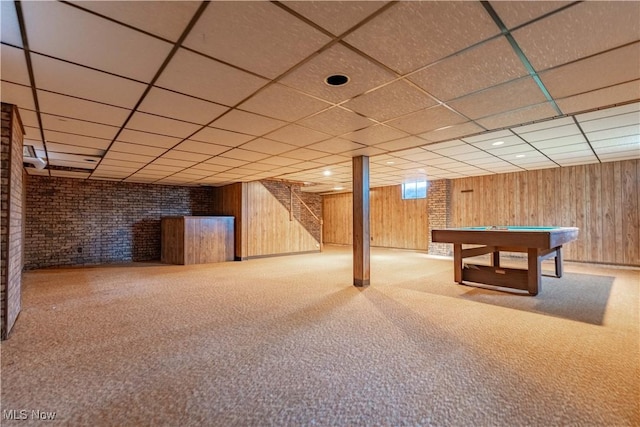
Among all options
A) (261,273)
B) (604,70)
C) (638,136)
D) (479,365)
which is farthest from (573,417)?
(261,273)

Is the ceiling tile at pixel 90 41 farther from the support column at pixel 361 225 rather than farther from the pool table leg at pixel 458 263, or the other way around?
the pool table leg at pixel 458 263

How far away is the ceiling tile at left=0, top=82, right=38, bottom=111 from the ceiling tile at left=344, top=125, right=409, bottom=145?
3.10 metres

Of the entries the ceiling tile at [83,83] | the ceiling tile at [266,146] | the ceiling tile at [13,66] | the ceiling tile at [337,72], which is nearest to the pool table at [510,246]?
the ceiling tile at [266,146]

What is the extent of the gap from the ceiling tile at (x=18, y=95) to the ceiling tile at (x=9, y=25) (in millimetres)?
719

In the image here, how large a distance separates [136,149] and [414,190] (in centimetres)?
801

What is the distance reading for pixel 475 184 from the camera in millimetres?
8188

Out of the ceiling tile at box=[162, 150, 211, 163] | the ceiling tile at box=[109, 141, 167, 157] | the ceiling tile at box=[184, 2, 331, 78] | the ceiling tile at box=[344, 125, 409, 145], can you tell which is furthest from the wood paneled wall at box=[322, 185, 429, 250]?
the ceiling tile at box=[184, 2, 331, 78]

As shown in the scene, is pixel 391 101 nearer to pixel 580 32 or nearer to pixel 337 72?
pixel 337 72

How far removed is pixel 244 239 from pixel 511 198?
708 centimetres

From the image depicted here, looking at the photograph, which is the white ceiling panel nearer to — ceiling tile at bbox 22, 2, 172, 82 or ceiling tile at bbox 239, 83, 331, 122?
ceiling tile at bbox 239, 83, 331, 122

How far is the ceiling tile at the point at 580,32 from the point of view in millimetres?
1562

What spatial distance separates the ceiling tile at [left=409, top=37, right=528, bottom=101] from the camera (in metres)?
1.94

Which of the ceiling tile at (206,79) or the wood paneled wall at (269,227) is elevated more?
the ceiling tile at (206,79)

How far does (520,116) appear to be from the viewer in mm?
3213
